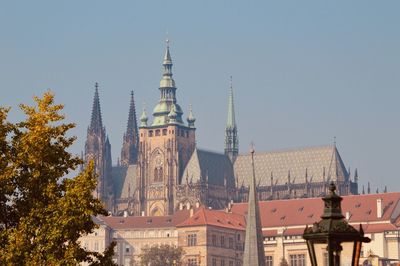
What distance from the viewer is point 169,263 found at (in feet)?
641

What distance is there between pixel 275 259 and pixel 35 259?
16767cm

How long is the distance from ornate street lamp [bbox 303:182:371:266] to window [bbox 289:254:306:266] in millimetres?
176652

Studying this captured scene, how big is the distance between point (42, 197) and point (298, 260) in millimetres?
164510

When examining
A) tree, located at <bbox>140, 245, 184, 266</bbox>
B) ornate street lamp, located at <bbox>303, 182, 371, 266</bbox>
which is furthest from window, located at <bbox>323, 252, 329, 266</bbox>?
tree, located at <bbox>140, 245, 184, 266</bbox>

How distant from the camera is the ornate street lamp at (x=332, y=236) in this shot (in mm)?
16703

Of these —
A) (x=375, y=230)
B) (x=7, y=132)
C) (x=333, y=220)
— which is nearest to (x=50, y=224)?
(x=7, y=132)

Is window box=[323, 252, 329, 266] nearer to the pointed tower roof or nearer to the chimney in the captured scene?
the pointed tower roof

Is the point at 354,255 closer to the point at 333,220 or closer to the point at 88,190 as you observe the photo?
the point at 333,220

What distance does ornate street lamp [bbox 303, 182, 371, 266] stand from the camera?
16703mm

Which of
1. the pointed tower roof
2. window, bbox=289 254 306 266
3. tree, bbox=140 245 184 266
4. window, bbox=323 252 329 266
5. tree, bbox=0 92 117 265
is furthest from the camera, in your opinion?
tree, bbox=140 245 184 266

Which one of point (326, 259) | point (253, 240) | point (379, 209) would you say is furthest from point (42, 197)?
point (379, 209)

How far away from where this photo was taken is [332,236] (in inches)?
661

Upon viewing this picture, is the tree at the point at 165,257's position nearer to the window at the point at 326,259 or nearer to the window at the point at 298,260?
the window at the point at 298,260

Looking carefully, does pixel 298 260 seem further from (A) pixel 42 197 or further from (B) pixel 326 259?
(B) pixel 326 259
